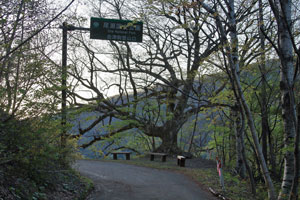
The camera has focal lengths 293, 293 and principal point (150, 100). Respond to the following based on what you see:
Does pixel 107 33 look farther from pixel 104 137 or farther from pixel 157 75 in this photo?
pixel 104 137

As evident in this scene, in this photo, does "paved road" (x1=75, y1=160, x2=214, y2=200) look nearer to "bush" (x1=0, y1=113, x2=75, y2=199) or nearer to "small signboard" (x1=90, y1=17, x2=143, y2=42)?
"bush" (x1=0, y1=113, x2=75, y2=199)

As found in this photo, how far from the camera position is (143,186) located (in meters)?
10.0

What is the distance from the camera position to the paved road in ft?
27.7

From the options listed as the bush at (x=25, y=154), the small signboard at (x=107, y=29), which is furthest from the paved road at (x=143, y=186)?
the small signboard at (x=107, y=29)

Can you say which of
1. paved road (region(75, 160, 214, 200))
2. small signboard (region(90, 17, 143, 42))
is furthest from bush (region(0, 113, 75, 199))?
small signboard (region(90, 17, 143, 42))

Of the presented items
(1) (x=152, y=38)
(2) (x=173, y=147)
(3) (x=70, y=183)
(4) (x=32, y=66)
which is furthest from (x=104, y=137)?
(4) (x=32, y=66)

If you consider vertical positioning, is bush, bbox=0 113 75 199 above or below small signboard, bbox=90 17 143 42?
below

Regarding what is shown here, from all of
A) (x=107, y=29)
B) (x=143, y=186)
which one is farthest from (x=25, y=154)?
(x=107, y=29)

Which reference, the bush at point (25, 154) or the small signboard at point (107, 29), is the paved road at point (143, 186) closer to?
the bush at point (25, 154)

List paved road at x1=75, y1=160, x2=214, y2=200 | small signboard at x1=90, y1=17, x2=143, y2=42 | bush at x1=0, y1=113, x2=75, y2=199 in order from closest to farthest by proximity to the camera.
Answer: bush at x1=0, y1=113, x2=75, y2=199, paved road at x1=75, y1=160, x2=214, y2=200, small signboard at x1=90, y1=17, x2=143, y2=42

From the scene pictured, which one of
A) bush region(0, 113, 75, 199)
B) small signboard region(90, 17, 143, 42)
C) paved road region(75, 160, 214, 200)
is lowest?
paved road region(75, 160, 214, 200)

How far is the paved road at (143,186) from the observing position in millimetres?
8453

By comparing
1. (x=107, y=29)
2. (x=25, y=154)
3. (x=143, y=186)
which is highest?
(x=107, y=29)

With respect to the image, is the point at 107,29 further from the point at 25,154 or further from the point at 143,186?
the point at 25,154
